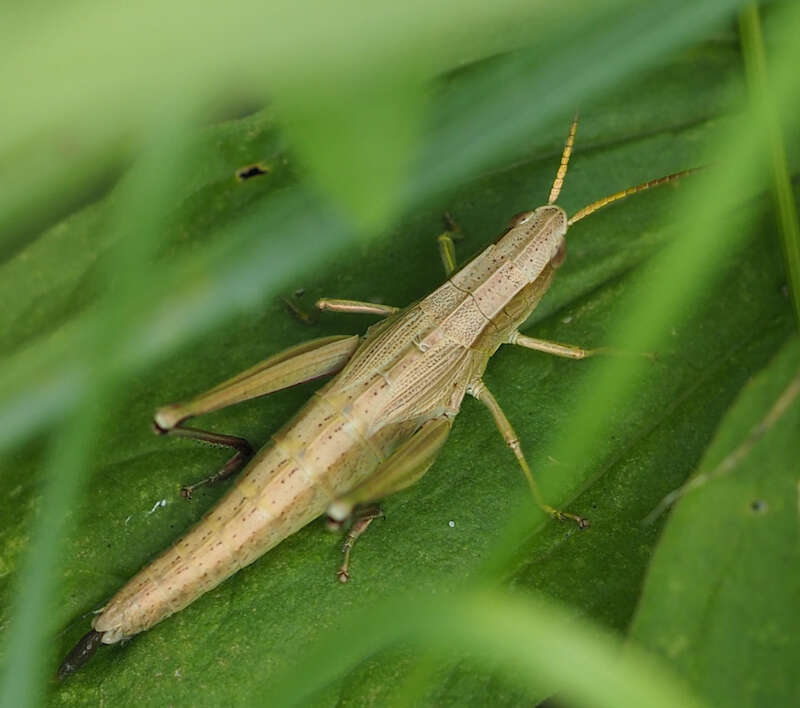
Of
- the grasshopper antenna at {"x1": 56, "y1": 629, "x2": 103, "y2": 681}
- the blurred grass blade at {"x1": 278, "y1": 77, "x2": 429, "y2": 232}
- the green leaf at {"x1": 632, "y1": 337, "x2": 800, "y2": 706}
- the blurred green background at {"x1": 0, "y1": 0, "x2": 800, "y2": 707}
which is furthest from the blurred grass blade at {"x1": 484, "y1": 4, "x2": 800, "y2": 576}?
the grasshopper antenna at {"x1": 56, "y1": 629, "x2": 103, "y2": 681}

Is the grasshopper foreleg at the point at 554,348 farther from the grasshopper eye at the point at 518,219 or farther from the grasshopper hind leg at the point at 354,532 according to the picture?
the grasshopper hind leg at the point at 354,532

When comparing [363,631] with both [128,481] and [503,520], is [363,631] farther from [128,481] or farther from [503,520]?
[128,481]

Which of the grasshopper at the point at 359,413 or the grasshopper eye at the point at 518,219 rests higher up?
the grasshopper eye at the point at 518,219

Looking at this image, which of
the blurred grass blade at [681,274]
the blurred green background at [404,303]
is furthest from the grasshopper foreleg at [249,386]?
the blurred grass blade at [681,274]

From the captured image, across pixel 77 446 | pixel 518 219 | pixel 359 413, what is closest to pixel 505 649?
pixel 359 413

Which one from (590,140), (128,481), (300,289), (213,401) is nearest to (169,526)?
(128,481)

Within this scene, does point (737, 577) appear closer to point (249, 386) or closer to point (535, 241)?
point (535, 241)

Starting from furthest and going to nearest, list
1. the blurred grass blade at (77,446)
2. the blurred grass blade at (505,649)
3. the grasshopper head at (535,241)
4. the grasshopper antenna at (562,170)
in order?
1. the grasshopper antenna at (562,170)
2. the grasshopper head at (535,241)
3. the blurred grass blade at (77,446)
4. the blurred grass blade at (505,649)
